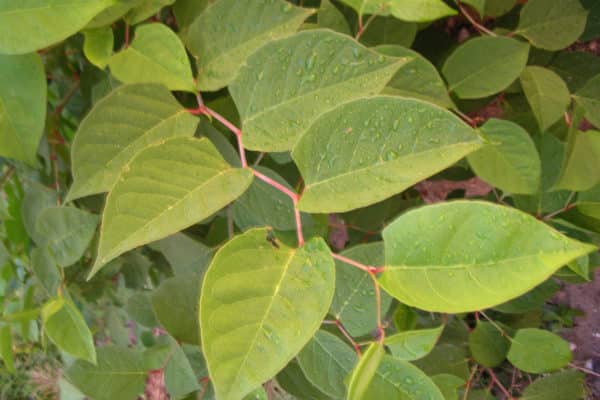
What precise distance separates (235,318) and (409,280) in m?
0.14

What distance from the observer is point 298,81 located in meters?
0.50

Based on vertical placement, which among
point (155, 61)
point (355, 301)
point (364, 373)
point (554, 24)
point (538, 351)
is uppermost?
point (155, 61)

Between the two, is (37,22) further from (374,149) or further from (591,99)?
(591,99)

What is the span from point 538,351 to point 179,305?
587 mm

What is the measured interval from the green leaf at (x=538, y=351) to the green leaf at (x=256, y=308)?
0.57m

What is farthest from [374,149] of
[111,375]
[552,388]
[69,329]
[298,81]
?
[552,388]

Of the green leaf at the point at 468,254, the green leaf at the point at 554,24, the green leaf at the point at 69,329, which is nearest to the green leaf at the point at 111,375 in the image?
the green leaf at the point at 69,329

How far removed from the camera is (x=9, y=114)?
574 millimetres

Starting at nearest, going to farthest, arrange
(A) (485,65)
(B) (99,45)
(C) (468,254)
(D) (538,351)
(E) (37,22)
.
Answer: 1. (C) (468,254)
2. (E) (37,22)
3. (B) (99,45)
4. (A) (485,65)
5. (D) (538,351)

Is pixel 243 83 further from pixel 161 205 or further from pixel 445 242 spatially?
pixel 445 242

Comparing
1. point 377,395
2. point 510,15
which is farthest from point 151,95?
point 510,15

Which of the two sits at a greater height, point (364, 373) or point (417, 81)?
point (417, 81)

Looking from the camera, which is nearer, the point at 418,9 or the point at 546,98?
the point at 418,9

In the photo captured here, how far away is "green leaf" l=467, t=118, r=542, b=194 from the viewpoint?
692 mm
